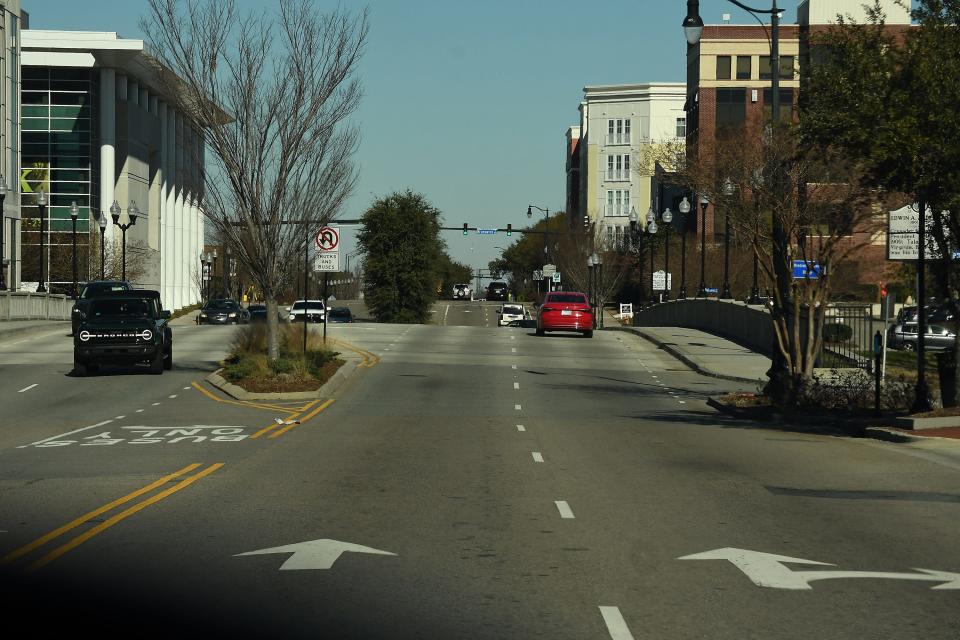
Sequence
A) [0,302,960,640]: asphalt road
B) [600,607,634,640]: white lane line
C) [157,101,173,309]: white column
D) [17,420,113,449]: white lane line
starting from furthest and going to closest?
[157,101,173,309]: white column → [17,420,113,449]: white lane line → [0,302,960,640]: asphalt road → [600,607,634,640]: white lane line

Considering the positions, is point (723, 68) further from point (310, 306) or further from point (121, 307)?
point (121, 307)

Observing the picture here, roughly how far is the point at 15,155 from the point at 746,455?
69677 millimetres

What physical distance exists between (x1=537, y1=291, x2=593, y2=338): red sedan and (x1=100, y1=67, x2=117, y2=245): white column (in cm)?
4929

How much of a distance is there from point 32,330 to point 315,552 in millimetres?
44648

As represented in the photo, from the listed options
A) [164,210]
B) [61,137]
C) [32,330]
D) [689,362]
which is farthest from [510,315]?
[689,362]

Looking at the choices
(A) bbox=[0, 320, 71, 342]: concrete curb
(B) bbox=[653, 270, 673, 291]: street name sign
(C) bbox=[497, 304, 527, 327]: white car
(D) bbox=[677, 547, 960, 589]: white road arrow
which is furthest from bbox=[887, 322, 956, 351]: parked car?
(C) bbox=[497, 304, 527, 327]: white car

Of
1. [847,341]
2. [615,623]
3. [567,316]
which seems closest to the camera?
[615,623]

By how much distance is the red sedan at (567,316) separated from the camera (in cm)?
5234

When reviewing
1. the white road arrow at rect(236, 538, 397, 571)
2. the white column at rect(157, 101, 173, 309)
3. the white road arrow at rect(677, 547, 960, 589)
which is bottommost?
the white road arrow at rect(236, 538, 397, 571)

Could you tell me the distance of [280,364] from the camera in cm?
3011

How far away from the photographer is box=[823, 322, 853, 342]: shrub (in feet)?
120

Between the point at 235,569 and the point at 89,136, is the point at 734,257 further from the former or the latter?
the point at 235,569

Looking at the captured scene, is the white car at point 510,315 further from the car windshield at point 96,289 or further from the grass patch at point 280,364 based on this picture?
the grass patch at point 280,364

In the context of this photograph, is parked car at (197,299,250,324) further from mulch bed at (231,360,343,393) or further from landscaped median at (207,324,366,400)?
mulch bed at (231,360,343,393)
